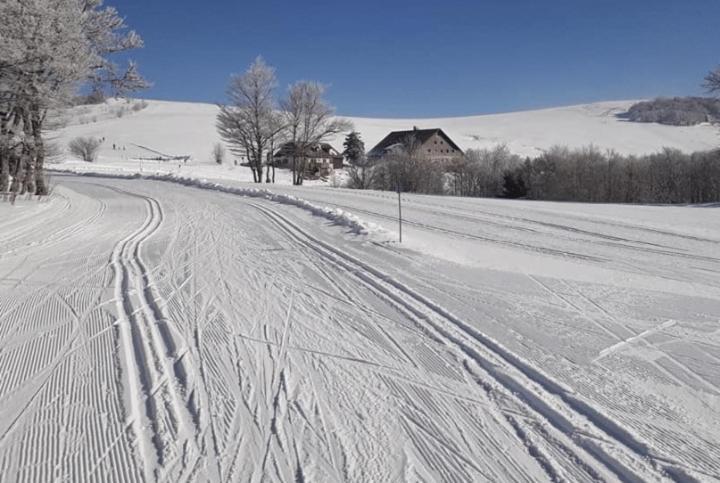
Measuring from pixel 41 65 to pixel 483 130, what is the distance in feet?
304

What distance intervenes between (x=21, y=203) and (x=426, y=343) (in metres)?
15.1

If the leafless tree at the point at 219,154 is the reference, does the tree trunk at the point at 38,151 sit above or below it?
below

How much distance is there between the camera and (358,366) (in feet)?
12.4

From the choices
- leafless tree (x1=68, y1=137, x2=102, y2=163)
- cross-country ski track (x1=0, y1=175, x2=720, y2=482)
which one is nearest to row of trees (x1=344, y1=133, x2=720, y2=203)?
cross-country ski track (x1=0, y1=175, x2=720, y2=482)

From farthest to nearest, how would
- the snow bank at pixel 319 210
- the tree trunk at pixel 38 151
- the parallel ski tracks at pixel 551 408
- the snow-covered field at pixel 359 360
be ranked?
the tree trunk at pixel 38 151, the snow bank at pixel 319 210, the snow-covered field at pixel 359 360, the parallel ski tracks at pixel 551 408

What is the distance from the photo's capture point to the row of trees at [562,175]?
2762 centimetres

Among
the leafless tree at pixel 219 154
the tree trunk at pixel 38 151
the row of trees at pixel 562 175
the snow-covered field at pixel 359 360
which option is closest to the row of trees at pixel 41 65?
the tree trunk at pixel 38 151

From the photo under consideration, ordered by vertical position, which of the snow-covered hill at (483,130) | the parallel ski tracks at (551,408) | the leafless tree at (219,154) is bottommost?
the parallel ski tracks at (551,408)

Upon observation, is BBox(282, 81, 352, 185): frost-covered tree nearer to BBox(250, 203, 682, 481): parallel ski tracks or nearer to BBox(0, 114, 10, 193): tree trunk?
BBox(0, 114, 10, 193): tree trunk

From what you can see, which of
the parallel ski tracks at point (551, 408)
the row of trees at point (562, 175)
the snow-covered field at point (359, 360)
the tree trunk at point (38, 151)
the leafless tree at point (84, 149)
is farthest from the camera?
the leafless tree at point (84, 149)

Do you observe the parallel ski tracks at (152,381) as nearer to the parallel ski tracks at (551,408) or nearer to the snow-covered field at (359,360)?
the snow-covered field at (359,360)

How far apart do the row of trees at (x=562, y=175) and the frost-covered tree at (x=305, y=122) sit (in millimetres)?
3664

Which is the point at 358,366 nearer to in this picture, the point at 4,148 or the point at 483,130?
the point at 4,148

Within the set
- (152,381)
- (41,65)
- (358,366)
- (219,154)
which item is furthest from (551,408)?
(219,154)
